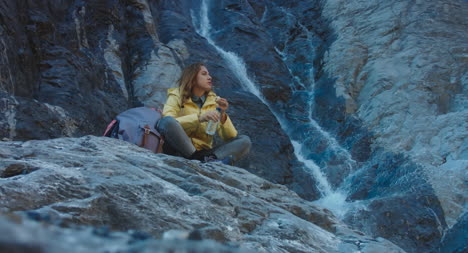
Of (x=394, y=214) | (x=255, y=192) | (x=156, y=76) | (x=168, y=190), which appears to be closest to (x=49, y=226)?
(x=168, y=190)

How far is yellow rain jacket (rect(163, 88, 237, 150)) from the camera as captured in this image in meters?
5.44

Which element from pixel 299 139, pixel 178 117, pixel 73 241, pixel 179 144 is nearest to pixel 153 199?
pixel 179 144

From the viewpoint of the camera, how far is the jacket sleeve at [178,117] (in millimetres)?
5410

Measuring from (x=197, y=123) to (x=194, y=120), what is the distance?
2.2 inches

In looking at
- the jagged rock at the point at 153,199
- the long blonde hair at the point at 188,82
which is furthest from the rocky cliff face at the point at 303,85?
the long blonde hair at the point at 188,82

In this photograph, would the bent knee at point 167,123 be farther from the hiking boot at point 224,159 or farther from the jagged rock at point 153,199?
the jagged rock at point 153,199

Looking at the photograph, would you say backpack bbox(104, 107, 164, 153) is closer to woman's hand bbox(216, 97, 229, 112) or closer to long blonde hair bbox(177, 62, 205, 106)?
long blonde hair bbox(177, 62, 205, 106)

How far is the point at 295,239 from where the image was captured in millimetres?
3266

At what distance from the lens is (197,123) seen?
17.9ft

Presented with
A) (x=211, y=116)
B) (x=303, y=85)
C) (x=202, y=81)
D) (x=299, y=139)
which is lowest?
(x=299, y=139)

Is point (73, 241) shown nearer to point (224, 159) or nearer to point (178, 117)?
point (224, 159)

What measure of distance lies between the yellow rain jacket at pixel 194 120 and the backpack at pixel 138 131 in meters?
0.27

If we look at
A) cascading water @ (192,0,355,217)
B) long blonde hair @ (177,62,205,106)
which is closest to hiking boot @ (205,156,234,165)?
long blonde hair @ (177,62,205,106)

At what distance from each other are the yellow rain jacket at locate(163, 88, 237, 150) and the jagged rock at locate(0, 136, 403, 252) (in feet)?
3.77
